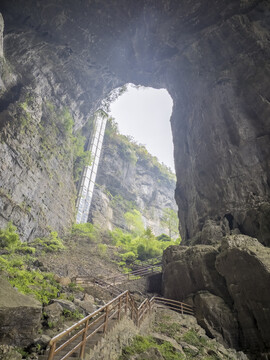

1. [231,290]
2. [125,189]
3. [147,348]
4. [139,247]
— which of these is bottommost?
[147,348]

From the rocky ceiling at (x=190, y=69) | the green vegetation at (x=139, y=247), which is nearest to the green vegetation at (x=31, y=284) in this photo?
the rocky ceiling at (x=190, y=69)

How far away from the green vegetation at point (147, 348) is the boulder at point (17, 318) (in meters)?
1.90

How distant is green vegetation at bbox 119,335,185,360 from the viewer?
4.71 metres

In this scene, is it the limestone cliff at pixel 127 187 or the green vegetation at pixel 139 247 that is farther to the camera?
the limestone cliff at pixel 127 187

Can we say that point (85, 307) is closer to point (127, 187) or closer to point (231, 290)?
point (231, 290)

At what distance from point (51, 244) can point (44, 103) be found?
41.9 ft

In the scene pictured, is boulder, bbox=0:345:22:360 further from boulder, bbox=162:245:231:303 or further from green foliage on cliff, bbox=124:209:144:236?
green foliage on cliff, bbox=124:209:144:236

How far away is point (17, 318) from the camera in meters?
4.19

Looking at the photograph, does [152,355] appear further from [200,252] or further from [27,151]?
[27,151]

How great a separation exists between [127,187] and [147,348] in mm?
34568

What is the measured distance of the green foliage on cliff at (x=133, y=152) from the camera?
131 ft

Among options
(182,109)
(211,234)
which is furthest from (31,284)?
(182,109)

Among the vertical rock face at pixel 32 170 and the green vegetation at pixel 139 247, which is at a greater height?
the vertical rock face at pixel 32 170

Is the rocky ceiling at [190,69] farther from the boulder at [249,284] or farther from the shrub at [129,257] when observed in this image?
the shrub at [129,257]
